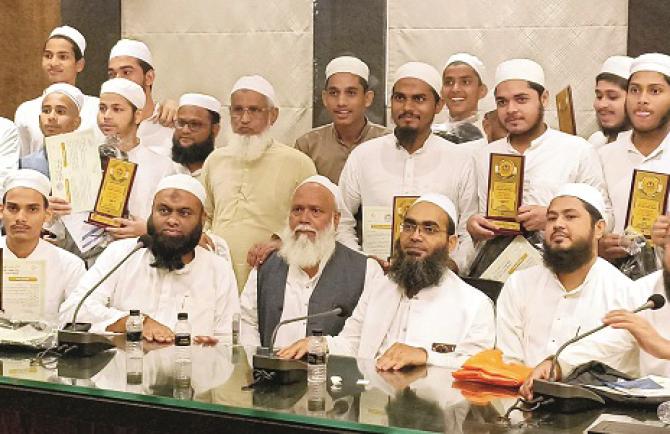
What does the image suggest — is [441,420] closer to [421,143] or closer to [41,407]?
[41,407]

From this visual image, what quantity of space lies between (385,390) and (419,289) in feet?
4.35

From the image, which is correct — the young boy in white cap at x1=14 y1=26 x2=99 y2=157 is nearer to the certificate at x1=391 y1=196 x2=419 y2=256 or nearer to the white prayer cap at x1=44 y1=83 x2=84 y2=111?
the white prayer cap at x1=44 y1=83 x2=84 y2=111

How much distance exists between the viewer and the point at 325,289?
5.41 meters

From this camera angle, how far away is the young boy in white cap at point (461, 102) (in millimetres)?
6090

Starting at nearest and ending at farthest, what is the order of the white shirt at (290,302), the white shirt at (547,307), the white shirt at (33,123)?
the white shirt at (547,307)
the white shirt at (290,302)
the white shirt at (33,123)

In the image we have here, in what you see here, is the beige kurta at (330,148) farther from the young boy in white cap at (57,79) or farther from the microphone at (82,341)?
the microphone at (82,341)

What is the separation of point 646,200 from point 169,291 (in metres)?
2.24

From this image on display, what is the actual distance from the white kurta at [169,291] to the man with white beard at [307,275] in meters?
0.14

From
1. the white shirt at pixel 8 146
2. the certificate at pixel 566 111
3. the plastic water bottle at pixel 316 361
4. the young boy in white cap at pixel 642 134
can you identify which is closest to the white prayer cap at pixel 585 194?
the young boy in white cap at pixel 642 134

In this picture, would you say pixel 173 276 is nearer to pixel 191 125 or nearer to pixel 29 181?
pixel 29 181

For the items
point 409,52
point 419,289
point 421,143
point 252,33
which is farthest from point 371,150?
point 252,33

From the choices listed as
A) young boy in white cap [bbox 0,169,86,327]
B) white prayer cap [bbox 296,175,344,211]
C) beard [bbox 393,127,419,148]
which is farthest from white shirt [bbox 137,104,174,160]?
beard [bbox 393,127,419,148]

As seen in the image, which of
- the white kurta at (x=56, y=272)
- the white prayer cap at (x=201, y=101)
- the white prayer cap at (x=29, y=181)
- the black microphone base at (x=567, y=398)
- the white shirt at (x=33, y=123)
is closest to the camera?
the black microphone base at (x=567, y=398)

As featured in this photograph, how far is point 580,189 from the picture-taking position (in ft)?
15.4
